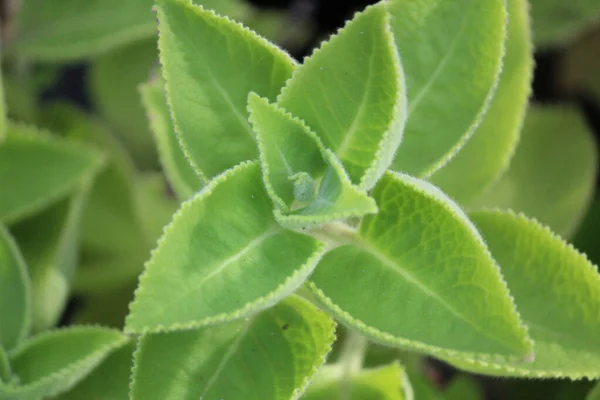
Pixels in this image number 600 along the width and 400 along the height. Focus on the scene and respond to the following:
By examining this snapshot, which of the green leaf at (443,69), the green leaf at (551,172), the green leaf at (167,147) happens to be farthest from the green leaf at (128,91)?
the green leaf at (443,69)

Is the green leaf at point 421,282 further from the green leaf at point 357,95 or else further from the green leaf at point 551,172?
the green leaf at point 551,172

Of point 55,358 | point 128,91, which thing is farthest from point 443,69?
point 128,91

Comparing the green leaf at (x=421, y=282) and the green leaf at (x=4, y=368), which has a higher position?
the green leaf at (x=421, y=282)

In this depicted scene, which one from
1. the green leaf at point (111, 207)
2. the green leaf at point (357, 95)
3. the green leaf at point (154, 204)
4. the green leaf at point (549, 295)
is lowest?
the green leaf at point (111, 207)

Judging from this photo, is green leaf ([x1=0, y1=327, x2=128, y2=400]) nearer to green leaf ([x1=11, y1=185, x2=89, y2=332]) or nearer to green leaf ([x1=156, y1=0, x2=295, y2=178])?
green leaf ([x1=11, y1=185, x2=89, y2=332])

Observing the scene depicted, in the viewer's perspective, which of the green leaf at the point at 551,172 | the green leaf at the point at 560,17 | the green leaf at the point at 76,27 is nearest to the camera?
the green leaf at the point at 551,172
